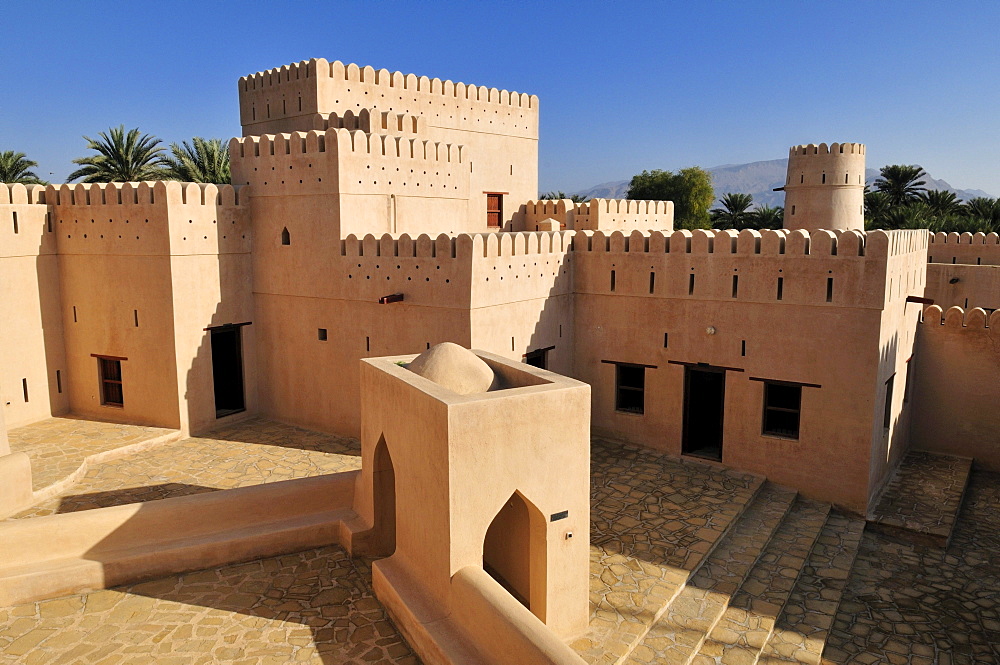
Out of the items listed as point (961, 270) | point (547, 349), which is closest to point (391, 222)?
point (547, 349)

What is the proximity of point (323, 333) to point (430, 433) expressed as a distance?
22.5ft

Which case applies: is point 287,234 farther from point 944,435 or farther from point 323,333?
point 944,435

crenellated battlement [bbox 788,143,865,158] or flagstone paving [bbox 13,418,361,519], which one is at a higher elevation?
crenellated battlement [bbox 788,143,865,158]

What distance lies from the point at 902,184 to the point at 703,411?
26.3 meters

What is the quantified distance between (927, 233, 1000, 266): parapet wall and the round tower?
4.05m

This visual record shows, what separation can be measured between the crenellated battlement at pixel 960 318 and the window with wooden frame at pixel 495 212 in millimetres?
9632

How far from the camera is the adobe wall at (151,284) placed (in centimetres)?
1273

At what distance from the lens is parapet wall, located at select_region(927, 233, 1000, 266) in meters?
17.8

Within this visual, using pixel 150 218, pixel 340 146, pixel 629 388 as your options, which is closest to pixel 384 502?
pixel 629 388

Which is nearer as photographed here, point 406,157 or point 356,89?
point 406,157

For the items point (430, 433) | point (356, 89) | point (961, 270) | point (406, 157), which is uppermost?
point (356, 89)

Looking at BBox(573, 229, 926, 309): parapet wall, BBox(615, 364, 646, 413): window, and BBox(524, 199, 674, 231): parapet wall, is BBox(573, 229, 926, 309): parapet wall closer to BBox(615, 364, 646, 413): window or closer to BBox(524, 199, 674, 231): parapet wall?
BBox(615, 364, 646, 413): window

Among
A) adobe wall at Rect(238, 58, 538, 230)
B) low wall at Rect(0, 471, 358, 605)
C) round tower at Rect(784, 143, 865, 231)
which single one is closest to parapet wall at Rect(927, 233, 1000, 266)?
round tower at Rect(784, 143, 865, 231)

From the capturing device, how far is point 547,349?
1298cm
